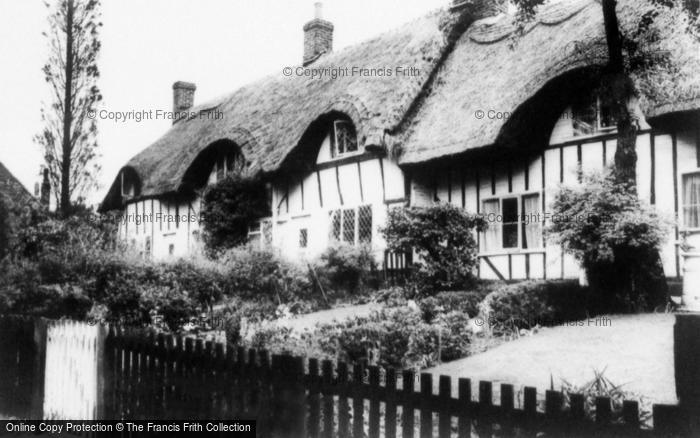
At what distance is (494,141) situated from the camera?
44.9ft

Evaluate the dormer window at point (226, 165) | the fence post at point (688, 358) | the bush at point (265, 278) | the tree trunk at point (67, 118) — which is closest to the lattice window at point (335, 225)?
the bush at point (265, 278)

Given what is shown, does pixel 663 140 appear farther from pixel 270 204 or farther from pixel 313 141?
pixel 270 204

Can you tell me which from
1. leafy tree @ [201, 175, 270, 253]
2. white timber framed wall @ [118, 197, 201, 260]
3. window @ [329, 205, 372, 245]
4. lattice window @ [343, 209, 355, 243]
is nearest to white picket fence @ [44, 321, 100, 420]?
window @ [329, 205, 372, 245]

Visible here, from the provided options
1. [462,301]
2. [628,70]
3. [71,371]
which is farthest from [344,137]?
[71,371]

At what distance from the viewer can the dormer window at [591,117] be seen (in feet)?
→ 44.1

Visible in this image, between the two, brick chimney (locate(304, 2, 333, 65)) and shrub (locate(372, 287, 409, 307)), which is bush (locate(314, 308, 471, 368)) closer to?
shrub (locate(372, 287, 409, 307))

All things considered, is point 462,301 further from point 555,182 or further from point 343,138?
point 343,138

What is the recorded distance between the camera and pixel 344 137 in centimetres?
1827

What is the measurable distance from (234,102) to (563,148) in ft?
52.5

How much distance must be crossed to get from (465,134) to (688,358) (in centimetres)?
1177

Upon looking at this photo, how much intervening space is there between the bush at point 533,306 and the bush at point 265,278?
19.4 feet

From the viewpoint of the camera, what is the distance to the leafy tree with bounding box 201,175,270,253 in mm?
20828

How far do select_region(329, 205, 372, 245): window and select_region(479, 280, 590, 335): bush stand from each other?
6644 millimetres

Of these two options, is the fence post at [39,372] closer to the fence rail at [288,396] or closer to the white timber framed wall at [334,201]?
the fence rail at [288,396]
